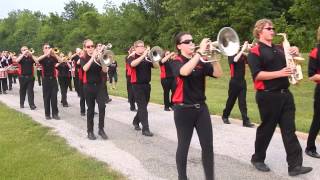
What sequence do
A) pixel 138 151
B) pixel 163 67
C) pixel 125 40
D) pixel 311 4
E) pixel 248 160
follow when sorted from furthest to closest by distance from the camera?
pixel 125 40 < pixel 311 4 < pixel 163 67 < pixel 138 151 < pixel 248 160

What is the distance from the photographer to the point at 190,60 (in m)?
6.02

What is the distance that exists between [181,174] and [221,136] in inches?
144

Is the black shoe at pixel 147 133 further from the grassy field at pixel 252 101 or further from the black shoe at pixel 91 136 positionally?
the grassy field at pixel 252 101

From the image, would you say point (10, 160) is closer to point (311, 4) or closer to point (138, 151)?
point (138, 151)

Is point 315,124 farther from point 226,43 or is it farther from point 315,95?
point 226,43

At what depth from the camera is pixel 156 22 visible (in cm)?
7512

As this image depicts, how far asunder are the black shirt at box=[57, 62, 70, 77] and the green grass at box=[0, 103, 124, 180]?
572 centimetres

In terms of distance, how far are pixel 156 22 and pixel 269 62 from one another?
226 feet

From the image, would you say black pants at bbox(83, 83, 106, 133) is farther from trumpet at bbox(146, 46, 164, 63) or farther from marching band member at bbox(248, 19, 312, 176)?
marching band member at bbox(248, 19, 312, 176)

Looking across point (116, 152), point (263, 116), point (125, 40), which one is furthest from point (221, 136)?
point (125, 40)

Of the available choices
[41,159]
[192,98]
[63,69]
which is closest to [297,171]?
[192,98]

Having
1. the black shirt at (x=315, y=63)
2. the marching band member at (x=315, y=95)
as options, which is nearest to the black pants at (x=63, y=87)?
the marching band member at (x=315, y=95)

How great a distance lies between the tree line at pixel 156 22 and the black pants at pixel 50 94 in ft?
66.4

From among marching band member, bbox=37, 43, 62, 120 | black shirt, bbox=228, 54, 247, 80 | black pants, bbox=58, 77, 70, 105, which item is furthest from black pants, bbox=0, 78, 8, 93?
black shirt, bbox=228, 54, 247, 80
